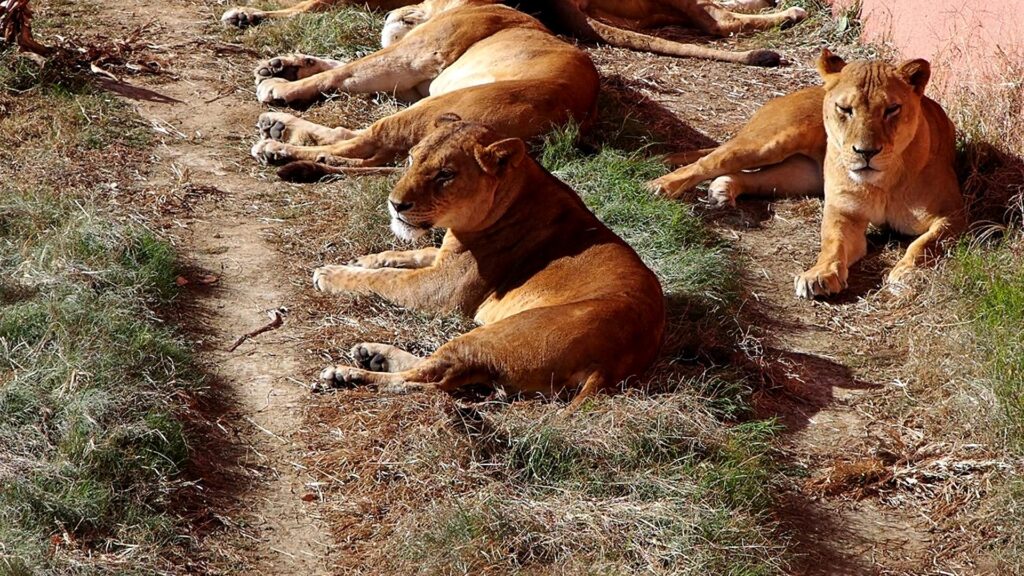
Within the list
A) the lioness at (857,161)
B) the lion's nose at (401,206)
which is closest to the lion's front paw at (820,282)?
the lioness at (857,161)

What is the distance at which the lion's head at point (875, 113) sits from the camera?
6.30 m

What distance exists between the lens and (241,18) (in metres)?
8.84

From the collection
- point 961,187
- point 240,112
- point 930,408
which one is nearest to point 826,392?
point 930,408

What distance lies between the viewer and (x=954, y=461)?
4957 mm

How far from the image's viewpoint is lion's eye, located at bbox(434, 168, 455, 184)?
5.47 meters

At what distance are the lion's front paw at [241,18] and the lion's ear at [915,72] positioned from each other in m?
4.33

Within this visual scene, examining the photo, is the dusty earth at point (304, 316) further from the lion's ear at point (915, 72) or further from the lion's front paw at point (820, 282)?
the lion's ear at point (915, 72)

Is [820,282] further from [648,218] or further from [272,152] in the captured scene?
[272,152]

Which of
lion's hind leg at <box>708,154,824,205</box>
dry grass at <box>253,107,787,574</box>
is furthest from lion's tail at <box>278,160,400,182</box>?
lion's hind leg at <box>708,154,824,205</box>

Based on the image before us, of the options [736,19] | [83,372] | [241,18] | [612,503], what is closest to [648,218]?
[612,503]

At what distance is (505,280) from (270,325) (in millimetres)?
972

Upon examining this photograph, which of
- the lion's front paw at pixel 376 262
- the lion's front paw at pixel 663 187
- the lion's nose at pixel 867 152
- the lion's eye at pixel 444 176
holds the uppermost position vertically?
the lion's eye at pixel 444 176

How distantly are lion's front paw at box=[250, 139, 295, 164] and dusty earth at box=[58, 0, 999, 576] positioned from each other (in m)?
0.08

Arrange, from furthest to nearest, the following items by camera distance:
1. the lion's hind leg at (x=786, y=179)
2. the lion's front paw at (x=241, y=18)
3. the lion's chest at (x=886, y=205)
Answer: the lion's front paw at (x=241, y=18) → the lion's hind leg at (x=786, y=179) → the lion's chest at (x=886, y=205)
